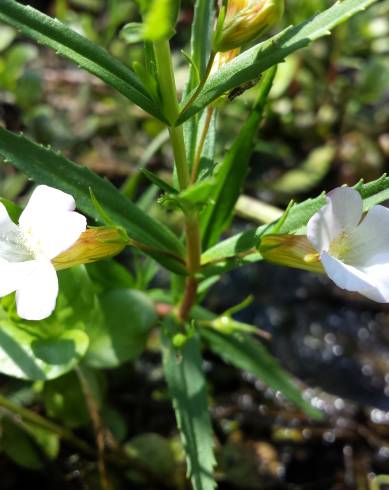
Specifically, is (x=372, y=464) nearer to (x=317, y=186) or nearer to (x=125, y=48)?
(x=317, y=186)

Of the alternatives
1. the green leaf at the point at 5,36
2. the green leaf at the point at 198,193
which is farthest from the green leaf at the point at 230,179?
the green leaf at the point at 5,36

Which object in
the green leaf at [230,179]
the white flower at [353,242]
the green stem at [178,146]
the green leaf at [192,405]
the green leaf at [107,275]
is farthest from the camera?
the green leaf at [107,275]

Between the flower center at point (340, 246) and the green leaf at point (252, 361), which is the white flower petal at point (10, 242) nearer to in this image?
the flower center at point (340, 246)

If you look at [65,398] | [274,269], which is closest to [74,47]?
[65,398]

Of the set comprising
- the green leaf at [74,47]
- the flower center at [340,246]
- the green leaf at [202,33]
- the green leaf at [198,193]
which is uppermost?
the green leaf at [202,33]

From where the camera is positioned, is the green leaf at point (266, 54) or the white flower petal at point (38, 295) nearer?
the white flower petal at point (38, 295)

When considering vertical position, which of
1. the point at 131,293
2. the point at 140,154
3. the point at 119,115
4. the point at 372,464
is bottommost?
the point at 372,464

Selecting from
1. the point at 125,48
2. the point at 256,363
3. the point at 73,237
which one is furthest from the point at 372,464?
the point at 125,48
